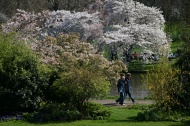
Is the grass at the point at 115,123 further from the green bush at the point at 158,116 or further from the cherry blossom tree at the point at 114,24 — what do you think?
the cherry blossom tree at the point at 114,24

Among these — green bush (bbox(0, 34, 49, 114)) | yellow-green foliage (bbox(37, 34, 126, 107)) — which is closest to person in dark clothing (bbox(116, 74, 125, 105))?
yellow-green foliage (bbox(37, 34, 126, 107))

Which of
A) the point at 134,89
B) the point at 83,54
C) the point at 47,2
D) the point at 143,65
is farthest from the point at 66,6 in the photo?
the point at 83,54

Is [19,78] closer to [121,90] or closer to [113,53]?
[121,90]

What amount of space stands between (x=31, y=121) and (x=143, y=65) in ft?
85.6

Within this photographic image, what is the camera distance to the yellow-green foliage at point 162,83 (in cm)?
1711

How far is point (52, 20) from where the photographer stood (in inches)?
1630

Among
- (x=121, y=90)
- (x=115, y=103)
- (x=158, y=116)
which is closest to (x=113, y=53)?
(x=115, y=103)

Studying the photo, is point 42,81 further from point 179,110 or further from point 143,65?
point 143,65

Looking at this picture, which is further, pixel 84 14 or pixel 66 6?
pixel 66 6

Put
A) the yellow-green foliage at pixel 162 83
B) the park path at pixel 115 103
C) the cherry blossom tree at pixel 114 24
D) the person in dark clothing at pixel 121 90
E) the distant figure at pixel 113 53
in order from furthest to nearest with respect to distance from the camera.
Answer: the cherry blossom tree at pixel 114 24, the distant figure at pixel 113 53, the park path at pixel 115 103, the person in dark clothing at pixel 121 90, the yellow-green foliage at pixel 162 83

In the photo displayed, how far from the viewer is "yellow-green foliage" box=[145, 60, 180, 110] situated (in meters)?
17.1

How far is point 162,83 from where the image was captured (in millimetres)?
16984

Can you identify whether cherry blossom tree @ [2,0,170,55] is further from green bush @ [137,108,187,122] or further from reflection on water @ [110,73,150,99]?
green bush @ [137,108,187,122]

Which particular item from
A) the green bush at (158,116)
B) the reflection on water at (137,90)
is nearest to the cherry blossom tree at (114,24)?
the reflection on water at (137,90)
